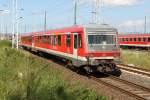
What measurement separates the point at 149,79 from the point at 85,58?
340 centimetres

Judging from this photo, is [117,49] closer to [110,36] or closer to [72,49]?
[110,36]

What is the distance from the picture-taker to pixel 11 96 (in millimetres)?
9984

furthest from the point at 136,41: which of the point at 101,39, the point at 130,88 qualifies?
the point at 130,88

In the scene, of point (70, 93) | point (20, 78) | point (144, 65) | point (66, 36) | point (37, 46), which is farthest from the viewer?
point (37, 46)

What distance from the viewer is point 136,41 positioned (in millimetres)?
59656

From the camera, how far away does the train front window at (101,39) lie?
64.9ft

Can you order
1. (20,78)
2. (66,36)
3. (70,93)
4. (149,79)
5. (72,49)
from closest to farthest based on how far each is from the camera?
1. (70,93)
2. (20,78)
3. (149,79)
4. (72,49)
5. (66,36)

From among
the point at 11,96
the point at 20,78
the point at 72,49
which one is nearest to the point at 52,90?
the point at 11,96

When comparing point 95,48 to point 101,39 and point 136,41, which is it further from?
point 136,41

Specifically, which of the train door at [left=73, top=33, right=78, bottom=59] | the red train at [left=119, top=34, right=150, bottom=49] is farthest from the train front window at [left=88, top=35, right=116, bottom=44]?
the red train at [left=119, top=34, right=150, bottom=49]

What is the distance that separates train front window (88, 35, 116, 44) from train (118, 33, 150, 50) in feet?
118

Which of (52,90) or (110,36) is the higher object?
(110,36)

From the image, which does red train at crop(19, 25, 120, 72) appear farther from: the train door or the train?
the train

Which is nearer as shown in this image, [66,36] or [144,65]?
[66,36]
